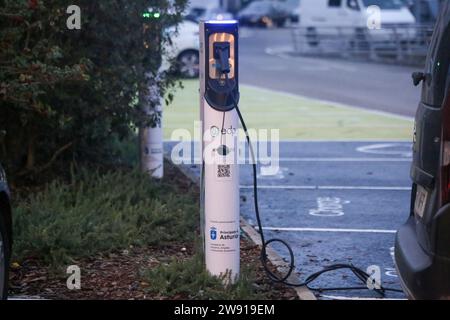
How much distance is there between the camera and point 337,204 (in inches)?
369

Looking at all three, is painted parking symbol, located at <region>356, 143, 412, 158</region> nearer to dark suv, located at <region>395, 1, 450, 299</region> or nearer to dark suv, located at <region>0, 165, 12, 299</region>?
dark suv, located at <region>395, 1, 450, 299</region>

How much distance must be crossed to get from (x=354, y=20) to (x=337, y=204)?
26190 mm

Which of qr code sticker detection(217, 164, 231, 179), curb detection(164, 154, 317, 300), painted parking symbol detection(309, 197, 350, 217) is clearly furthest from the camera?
painted parking symbol detection(309, 197, 350, 217)

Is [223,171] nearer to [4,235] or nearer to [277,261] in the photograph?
[277,261]

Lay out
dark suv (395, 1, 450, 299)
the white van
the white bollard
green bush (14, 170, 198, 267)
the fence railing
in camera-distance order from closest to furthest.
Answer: dark suv (395, 1, 450, 299)
green bush (14, 170, 198, 267)
the white bollard
the fence railing
the white van

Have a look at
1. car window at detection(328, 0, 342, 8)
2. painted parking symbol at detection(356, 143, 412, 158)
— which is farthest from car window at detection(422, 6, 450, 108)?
car window at detection(328, 0, 342, 8)

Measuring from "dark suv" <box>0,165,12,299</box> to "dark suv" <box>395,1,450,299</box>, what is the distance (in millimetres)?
2359

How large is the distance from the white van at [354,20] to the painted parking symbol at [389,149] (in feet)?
54.8

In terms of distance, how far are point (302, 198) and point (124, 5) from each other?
3.00 meters

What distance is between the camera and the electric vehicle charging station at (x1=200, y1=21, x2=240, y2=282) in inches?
221

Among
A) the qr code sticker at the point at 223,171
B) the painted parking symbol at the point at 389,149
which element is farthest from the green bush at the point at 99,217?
the painted parking symbol at the point at 389,149

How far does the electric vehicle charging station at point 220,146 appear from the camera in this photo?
561 centimetres

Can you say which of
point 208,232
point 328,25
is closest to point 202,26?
point 208,232

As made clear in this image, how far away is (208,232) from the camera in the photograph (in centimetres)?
581
